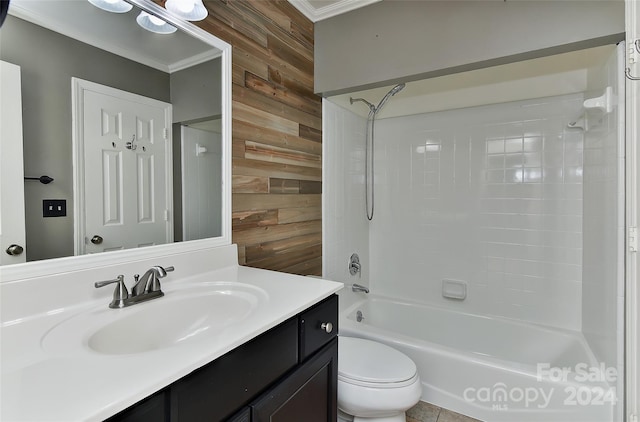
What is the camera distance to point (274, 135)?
1.72 metres

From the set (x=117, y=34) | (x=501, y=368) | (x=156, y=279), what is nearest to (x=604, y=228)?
(x=501, y=368)

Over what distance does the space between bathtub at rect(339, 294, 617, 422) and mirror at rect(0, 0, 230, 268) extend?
1332mm

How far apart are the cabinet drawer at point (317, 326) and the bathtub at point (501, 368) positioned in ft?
2.86

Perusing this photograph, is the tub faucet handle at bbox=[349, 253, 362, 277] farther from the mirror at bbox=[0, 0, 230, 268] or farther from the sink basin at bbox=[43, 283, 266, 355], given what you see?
the sink basin at bbox=[43, 283, 266, 355]

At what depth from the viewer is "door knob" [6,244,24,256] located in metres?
0.83

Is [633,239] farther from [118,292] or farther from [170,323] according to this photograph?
[118,292]

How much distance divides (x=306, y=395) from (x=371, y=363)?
654mm

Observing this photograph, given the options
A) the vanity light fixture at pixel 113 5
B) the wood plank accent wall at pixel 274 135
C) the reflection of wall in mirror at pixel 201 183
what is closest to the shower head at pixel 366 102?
the wood plank accent wall at pixel 274 135

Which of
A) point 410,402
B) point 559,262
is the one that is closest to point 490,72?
point 559,262

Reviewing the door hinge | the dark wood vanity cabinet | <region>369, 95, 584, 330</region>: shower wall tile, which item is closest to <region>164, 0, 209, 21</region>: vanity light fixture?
the dark wood vanity cabinet

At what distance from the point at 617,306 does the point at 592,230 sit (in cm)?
59

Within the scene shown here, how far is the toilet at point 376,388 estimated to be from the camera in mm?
1381

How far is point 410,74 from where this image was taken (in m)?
1.70

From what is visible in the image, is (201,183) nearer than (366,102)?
Yes
